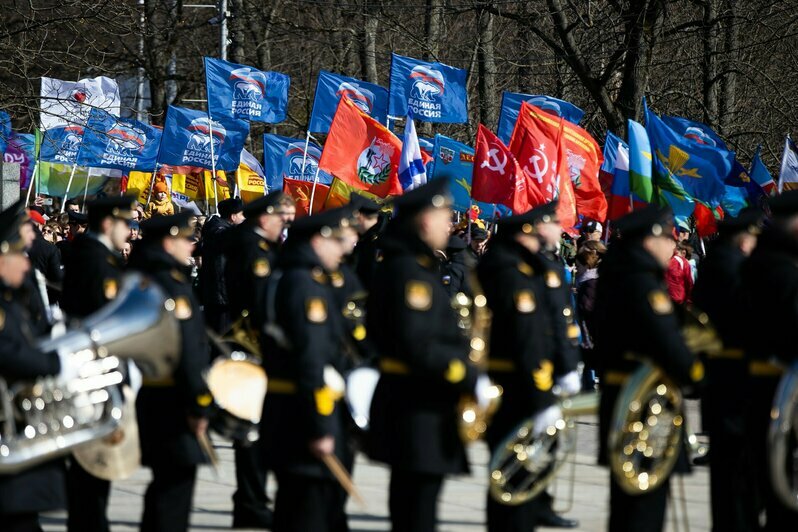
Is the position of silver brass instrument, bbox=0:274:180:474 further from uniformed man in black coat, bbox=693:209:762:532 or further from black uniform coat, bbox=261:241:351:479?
uniformed man in black coat, bbox=693:209:762:532

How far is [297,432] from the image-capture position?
240 inches

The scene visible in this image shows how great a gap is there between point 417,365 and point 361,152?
11.2m

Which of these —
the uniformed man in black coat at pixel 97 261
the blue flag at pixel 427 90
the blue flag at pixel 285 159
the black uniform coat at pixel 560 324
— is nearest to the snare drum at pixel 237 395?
the uniformed man in black coat at pixel 97 261

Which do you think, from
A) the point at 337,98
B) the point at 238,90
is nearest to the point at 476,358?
the point at 337,98

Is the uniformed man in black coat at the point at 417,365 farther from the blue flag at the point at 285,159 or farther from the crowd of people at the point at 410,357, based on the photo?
the blue flag at the point at 285,159

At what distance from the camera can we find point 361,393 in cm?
676

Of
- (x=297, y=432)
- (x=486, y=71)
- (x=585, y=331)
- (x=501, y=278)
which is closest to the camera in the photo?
(x=297, y=432)

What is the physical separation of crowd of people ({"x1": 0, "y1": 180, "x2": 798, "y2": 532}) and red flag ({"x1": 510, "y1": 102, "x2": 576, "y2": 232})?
727 cm

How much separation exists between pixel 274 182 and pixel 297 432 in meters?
16.6

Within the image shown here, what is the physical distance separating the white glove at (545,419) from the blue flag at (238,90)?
43.9 feet

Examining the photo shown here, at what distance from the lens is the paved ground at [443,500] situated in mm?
8570

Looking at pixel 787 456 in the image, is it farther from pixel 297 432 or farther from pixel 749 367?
pixel 297 432

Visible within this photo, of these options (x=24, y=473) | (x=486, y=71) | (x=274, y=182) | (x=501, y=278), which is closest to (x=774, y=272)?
(x=501, y=278)

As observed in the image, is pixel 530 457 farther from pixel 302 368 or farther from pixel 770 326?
pixel 302 368
